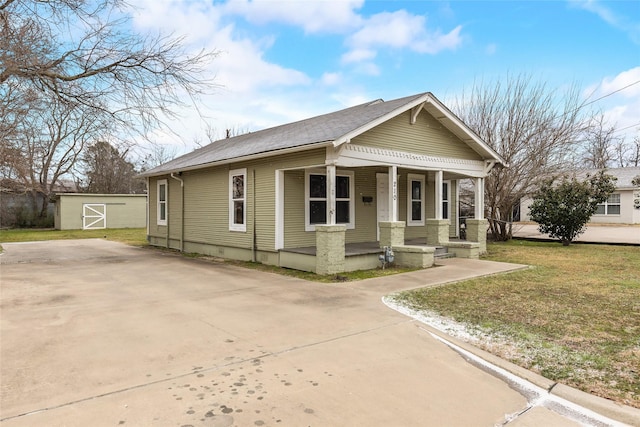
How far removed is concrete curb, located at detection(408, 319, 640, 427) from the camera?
113 inches

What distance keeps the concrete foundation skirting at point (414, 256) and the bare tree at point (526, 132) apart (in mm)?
8166

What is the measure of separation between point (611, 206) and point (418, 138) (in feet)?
81.4

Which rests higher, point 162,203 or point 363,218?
point 162,203

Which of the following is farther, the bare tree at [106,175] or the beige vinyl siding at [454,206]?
the bare tree at [106,175]

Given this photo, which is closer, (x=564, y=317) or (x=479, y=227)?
(x=564, y=317)

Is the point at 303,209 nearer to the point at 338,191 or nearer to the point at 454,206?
the point at 338,191

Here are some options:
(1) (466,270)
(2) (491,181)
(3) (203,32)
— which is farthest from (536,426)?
(2) (491,181)

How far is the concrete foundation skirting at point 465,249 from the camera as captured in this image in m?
11.3

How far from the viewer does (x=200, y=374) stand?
3469 mm

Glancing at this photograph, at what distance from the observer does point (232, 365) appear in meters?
3.68

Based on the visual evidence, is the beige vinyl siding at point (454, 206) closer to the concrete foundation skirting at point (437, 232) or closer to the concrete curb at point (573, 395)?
the concrete foundation skirting at point (437, 232)

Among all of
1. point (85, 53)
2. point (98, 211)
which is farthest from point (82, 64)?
point (98, 211)

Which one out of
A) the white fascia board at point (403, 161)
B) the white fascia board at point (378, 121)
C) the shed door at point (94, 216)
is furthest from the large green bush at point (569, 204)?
the shed door at point (94, 216)

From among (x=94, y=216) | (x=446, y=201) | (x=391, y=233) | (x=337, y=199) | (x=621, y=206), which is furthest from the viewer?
(x=621, y=206)
